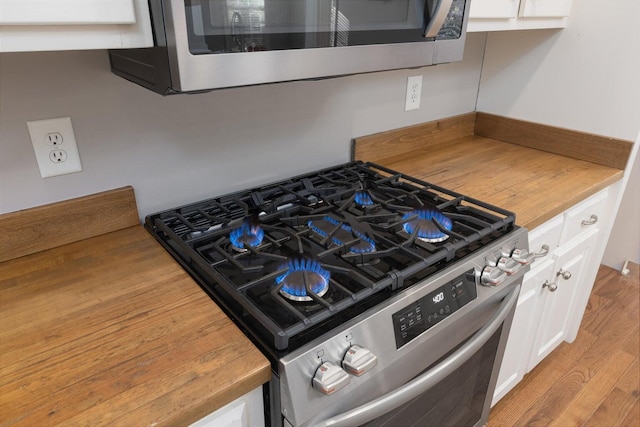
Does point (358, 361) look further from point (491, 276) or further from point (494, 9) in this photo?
point (494, 9)

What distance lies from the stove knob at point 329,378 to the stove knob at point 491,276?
1.36 feet

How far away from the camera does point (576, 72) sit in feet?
4.89

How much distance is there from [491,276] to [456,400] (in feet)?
1.21

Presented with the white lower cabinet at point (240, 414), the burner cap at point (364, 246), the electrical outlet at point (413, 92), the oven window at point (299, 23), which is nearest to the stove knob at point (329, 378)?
the white lower cabinet at point (240, 414)

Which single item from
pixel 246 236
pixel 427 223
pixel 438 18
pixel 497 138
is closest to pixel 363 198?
pixel 427 223

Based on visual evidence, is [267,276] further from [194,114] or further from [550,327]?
[550,327]

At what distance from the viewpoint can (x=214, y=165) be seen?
1.13 meters

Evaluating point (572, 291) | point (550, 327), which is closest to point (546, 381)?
point (550, 327)

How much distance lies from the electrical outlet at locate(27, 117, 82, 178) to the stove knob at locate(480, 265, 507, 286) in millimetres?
900

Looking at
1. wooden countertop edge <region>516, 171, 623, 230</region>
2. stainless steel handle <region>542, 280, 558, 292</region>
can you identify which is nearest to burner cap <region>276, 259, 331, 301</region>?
wooden countertop edge <region>516, 171, 623, 230</region>

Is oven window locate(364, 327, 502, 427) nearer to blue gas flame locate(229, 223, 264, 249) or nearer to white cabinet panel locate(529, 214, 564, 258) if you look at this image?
white cabinet panel locate(529, 214, 564, 258)

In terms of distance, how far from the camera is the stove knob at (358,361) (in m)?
0.68

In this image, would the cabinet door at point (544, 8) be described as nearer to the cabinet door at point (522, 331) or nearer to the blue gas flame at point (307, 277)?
the cabinet door at point (522, 331)

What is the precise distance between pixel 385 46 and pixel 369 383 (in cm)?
64
